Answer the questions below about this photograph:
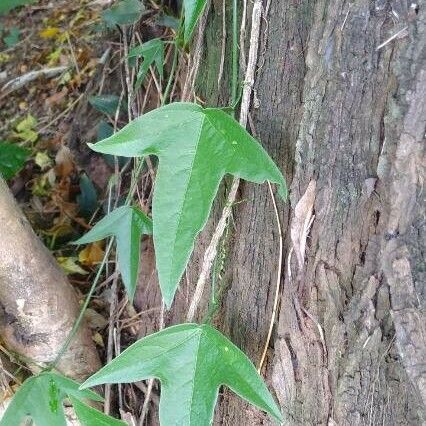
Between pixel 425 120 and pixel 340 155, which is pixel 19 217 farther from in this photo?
pixel 425 120

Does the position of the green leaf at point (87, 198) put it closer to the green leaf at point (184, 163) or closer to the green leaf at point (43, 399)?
the green leaf at point (43, 399)

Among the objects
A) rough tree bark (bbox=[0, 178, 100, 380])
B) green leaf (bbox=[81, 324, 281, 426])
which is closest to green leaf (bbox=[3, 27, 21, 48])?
rough tree bark (bbox=[0, 178, 100, 380])

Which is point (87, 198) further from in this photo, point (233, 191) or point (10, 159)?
point (233, 191)

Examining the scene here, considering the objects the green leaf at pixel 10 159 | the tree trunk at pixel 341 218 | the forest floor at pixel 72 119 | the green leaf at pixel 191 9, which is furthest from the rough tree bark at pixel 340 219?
the green leaf at pixel 10 159

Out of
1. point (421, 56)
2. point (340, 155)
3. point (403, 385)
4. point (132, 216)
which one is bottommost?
point (403, 385)

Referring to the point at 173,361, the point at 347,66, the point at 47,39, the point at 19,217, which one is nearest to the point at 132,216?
the point at 19,217

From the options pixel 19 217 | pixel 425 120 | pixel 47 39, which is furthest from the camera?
pixel 47 39

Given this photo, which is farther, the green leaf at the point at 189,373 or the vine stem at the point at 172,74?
the vine stem at the point at 172,74

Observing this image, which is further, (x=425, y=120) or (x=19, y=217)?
(x=19, y=217)
